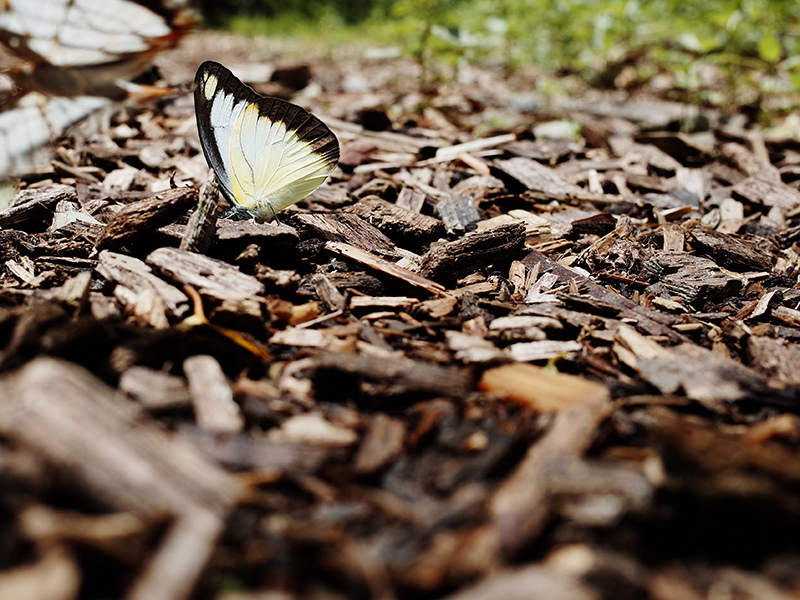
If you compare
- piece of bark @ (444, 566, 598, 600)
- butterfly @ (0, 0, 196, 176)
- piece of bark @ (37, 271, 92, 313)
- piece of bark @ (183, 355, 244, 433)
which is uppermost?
butterfly @ (0, 0, 196, 176)

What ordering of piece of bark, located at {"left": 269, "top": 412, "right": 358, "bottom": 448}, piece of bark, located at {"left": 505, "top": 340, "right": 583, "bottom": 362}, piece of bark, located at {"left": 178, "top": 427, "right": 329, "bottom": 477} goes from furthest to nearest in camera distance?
piece of bark, located at {"left": 505, "top": 340, "right": 583, "bottom": 362}, piece of bark, located at {"left": 269, "top": 412, "right": 358, "bottom": 448}, piece of bark, located at {"left": 178, "top": 427, "right": 329, "bottom": 477}

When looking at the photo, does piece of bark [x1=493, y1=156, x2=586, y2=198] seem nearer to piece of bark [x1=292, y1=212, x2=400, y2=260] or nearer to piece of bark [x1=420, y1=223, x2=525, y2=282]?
piece of bark [x1=420, y1=223, x2=525, y2=282]

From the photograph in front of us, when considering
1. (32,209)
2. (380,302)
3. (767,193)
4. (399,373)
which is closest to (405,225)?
(380,302)

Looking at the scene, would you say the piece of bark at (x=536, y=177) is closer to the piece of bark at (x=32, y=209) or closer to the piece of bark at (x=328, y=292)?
the piece of bark at (x=328, y=292)

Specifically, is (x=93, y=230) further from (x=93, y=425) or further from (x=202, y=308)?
(x=93, y=425)

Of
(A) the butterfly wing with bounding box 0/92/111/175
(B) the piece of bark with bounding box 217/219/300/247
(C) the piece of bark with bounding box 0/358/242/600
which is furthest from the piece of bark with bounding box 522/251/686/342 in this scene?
(A) the butterfly wing with bounding box 0/92/111/175

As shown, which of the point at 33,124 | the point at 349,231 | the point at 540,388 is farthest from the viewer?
A: the point at 349,231

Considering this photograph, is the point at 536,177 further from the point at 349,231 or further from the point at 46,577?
the point at 46,577
